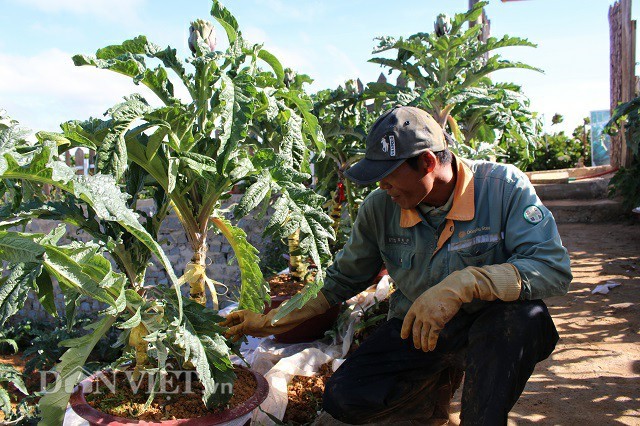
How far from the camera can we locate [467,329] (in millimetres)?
2268

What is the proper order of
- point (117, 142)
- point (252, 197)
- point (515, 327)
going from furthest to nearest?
point (252, 197) → point (515, 327) → point (117, 142)

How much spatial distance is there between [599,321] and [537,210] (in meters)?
2.23

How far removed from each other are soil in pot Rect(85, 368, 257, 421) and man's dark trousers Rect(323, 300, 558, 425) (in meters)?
0.41

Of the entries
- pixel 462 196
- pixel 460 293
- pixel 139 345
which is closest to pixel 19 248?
pixel 139 345

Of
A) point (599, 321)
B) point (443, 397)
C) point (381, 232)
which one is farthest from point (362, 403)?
point (599, 321)

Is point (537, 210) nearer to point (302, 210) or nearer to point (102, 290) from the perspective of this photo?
point (302, 210)

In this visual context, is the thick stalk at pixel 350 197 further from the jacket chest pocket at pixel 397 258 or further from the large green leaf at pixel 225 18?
the large green leaf at pixel 225 18

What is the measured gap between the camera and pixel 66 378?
6.67 feet

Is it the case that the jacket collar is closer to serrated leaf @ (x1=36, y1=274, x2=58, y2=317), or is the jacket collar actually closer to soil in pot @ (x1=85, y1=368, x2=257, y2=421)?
soil in pot @ (x1=85, y1=368, x2=257, y2=421)

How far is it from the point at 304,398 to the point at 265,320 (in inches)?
21.0

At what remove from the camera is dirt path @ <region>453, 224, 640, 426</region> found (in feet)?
8.80

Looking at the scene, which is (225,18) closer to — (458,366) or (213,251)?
(458,366)

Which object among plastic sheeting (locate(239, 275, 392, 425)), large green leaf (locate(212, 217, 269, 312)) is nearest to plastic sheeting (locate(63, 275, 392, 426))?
plastic sheeting (locate(239, 275, 392, 425))

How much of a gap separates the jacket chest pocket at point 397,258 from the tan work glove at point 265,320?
0.32 m
